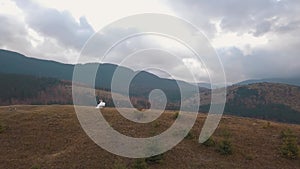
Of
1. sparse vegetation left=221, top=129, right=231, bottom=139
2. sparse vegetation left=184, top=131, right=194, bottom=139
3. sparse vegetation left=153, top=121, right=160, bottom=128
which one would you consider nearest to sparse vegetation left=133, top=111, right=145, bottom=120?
sparse vegetation left=153, top=121, right=160, bottom=128

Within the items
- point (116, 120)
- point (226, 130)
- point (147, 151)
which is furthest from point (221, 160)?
point (116, 120)

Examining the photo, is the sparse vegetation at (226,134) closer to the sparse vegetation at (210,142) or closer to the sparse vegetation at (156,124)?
the sparse vegetation at (210,142)

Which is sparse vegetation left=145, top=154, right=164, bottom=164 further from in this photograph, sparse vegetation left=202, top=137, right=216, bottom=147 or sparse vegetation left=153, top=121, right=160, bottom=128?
sparse vegetation left=153, top=121, right=160, bottom=128

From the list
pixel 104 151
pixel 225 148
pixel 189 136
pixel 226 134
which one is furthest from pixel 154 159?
pixel 226 134

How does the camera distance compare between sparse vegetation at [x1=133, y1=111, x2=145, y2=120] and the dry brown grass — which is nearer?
the dry brown grass

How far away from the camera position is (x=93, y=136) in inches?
1540

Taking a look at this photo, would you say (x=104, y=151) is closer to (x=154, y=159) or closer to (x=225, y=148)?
(x=154, y=159)

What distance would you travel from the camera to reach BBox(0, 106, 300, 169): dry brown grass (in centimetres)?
3281

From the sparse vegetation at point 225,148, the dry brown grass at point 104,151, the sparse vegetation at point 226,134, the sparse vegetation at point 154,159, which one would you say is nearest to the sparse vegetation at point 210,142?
the dry brown grass at point 104,151

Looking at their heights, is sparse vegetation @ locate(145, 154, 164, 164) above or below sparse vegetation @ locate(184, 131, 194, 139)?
below

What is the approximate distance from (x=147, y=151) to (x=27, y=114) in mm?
25342

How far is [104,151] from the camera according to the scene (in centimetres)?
3541

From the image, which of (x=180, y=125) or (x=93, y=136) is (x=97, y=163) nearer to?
(x=93, y=136)

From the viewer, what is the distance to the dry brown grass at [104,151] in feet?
108
